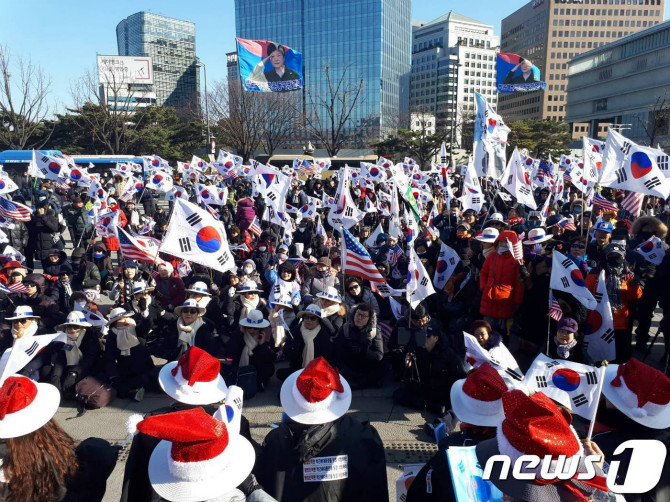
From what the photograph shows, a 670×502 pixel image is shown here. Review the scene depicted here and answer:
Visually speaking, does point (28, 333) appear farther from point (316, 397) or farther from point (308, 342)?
point (316, 397)

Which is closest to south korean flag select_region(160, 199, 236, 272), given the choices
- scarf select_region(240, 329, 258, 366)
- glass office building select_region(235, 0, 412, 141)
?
scarf select_region(240, 329, 258, 366)

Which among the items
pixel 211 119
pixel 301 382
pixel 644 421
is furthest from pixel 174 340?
pixel 211 119

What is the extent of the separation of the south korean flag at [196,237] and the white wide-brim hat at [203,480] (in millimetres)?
4113

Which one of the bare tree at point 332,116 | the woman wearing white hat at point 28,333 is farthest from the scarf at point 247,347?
the bare tree at point 332,116

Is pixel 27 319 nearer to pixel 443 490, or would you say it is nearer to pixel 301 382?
pixel 301 382

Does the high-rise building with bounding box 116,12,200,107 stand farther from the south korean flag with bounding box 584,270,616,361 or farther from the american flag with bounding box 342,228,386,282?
the south korean flag with bounding box 584,270,616,361

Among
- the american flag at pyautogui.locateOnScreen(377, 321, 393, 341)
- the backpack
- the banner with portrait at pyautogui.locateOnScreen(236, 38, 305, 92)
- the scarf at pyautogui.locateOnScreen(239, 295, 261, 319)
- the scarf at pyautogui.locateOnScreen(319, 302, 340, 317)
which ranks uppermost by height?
the banner with portrait at pyautogui.locateOnScreen(236, 38, 305, 92)

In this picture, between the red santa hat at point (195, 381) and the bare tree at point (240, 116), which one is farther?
the bare tree at point (240, 116)

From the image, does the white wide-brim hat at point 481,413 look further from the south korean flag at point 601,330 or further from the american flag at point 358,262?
the american flag at point 358,262

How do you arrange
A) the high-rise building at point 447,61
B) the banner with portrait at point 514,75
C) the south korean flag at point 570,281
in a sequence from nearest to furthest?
the south korean flag at point 570,281 < the banner with portrait at point 514,75 < the high-rise building at point 447,61

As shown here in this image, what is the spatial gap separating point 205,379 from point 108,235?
818 cm

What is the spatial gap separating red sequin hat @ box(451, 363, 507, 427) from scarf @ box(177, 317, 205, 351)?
4013mm

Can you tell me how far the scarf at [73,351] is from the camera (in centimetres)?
593

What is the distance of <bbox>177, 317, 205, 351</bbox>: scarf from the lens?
608 centimetres
